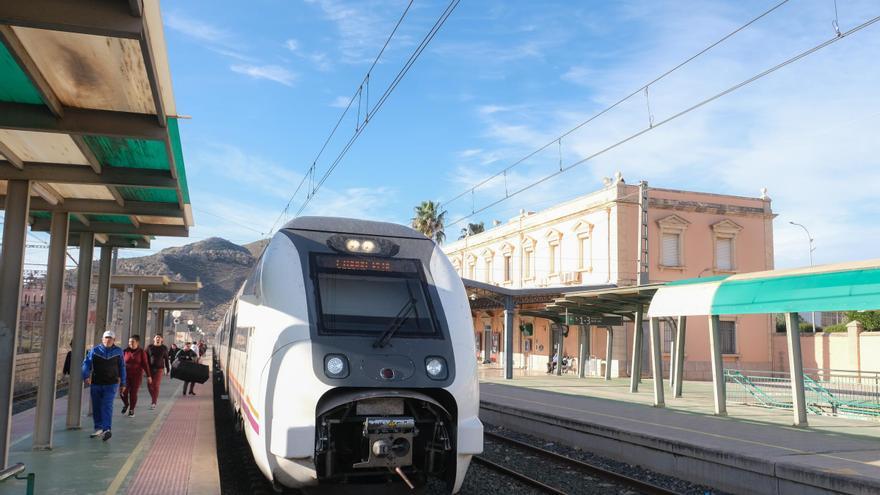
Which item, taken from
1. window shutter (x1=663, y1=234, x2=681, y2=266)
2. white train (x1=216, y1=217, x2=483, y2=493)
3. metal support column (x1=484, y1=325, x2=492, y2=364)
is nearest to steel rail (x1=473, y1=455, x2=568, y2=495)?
white train (x1=216, y1=217, x2=483, y2=493)

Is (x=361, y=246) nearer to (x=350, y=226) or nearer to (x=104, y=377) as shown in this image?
(x=350, y=226)

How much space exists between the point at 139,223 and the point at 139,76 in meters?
7.24

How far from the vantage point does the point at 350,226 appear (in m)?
7.41

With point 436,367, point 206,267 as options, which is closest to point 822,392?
point 436,367

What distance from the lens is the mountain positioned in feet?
433

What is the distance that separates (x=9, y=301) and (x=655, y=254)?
96.1ft

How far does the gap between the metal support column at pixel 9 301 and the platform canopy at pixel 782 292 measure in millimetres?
11286

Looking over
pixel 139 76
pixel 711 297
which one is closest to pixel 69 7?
pixel 139 76

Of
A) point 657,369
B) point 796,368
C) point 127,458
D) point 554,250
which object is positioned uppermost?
point 554,250

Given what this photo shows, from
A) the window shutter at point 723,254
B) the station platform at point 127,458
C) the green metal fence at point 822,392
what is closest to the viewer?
the station platform at point 127,458

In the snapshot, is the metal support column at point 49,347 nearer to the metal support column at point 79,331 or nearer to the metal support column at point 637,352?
the metal support column at point 79,331

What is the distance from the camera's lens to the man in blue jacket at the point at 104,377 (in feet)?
32.8

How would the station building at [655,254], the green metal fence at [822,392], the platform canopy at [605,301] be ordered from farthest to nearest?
the station building at [655,254]
the platform canopy at [605,301]
the green metal fence at [822,392]

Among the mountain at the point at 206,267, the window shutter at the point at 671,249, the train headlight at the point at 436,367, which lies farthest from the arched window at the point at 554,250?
the mountain at the point at 206,267
